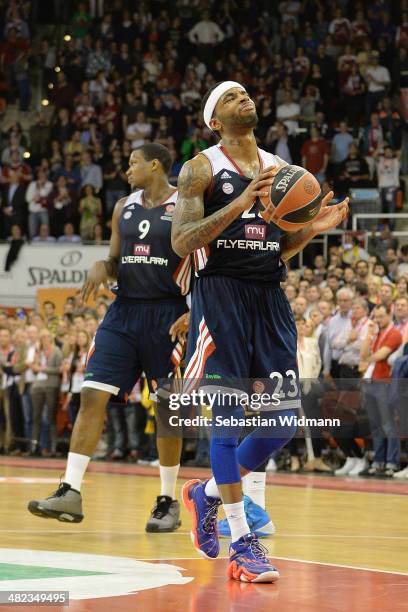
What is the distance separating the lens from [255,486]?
7.36 m

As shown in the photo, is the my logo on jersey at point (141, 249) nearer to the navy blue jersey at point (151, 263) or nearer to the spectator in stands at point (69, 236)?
the navy blue jersey at point (151, 263)

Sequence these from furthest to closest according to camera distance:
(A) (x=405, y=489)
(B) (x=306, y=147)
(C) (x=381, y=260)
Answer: (B) (x=306, y=147), (C) (x=381, y=260), (A) (x=405, y=489)

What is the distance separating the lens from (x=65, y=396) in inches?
679

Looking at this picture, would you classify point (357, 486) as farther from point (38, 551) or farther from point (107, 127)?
point (107, 127)

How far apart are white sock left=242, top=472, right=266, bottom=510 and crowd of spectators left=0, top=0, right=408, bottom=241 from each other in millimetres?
12788

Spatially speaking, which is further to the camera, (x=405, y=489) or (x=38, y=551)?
(x=405, y=489)

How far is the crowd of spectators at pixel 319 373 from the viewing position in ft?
43.9

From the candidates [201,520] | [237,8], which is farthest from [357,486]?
[237,8]

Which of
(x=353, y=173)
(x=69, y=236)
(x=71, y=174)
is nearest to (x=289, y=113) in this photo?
(x=353, y=173)

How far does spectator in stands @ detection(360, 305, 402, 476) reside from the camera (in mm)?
13164

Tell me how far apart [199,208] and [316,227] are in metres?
0.72

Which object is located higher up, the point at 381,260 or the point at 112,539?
the point at 381,260

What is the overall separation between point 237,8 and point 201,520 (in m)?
20.8

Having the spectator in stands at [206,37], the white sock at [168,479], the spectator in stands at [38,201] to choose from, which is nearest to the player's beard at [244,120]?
the white sock at [168,479]
